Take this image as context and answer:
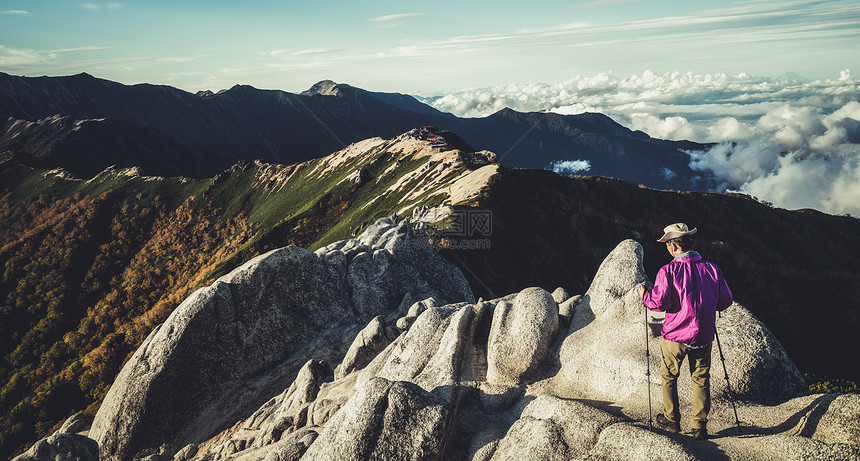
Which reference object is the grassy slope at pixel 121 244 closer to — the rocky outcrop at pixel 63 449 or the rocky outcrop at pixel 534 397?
the rocky outcrop at pixel 534 397

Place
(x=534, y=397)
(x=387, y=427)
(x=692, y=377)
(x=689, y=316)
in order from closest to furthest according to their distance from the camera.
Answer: (x=689, y=316), (x=692, y=377), (x=387, y=427), (x=534, y=397)

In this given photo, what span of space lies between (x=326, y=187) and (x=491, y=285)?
107 metres

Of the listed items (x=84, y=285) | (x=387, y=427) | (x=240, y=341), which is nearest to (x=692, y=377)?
(x=387, y=427)

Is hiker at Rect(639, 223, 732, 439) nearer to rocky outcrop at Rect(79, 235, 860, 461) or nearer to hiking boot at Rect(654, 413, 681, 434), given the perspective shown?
hiking boot at Rect(654, 413, 681, 434)

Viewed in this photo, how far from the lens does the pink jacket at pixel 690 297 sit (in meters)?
11.6

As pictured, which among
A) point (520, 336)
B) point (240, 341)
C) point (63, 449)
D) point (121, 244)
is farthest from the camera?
point (121, 244)

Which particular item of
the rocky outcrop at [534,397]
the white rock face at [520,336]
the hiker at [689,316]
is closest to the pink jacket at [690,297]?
the hiker at [689,316]

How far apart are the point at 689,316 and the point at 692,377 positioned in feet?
6.42

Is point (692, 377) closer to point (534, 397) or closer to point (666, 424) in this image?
point (666, 424)

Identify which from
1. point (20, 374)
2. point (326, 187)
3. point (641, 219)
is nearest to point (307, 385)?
point (641, 219)

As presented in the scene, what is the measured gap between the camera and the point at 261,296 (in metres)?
32.3

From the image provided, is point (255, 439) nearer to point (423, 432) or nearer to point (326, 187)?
point (423, 432)

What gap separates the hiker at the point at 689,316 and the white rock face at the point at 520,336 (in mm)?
6963

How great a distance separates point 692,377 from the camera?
11.9m
